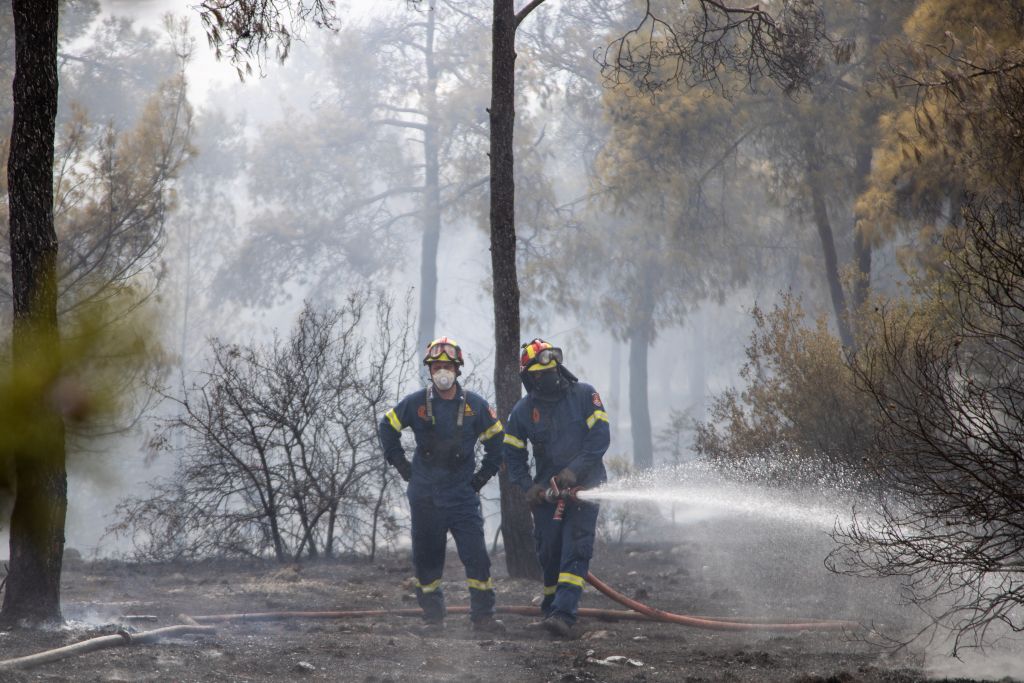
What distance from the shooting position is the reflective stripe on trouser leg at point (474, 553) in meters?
7.19

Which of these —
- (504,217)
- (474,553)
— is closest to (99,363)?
(504,217)

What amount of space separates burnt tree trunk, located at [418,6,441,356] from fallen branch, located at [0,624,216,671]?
20937mm

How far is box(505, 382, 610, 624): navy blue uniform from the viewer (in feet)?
23.4

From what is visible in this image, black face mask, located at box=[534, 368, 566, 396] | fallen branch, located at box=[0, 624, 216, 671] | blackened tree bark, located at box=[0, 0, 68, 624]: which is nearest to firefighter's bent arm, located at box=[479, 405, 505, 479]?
black face mask, located at box=[534, 368, 566, 396]

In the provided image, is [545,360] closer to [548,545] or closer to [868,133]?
[548,545]

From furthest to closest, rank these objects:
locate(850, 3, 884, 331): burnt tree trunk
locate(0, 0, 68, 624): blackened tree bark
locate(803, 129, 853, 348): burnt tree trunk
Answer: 1. locate(803, 129, 853, 348): burnt tree trunk
2. locate(850, 3, 884, 331): burnt tree trunk
3. locate(0, 0, 68, 624): blackened tree bark

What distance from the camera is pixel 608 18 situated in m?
23.7

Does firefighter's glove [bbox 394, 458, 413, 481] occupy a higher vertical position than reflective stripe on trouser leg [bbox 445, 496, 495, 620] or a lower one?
higher

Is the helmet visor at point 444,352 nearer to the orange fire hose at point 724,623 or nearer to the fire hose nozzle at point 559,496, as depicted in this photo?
the fire hose nozzle at point 559,496

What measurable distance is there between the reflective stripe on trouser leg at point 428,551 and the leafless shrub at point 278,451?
11.6ft

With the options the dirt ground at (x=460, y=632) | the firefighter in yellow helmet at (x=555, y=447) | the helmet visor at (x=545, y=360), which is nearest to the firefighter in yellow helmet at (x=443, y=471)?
the firefighter in yellow helmet at (x=555, y=447)

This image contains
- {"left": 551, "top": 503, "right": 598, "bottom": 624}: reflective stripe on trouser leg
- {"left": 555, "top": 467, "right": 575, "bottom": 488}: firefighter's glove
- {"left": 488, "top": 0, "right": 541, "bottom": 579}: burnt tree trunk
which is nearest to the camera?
{"left": 551, "top": 503, "right": 598, "bottom": 624}: reflective stripe on trouser leg

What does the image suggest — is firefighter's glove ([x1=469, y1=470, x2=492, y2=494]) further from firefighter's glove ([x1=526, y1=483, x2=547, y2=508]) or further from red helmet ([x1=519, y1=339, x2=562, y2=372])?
red helmet ([x1=519, y1=339, x2=562, y2=372])

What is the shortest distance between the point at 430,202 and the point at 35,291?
21439 millimetres
